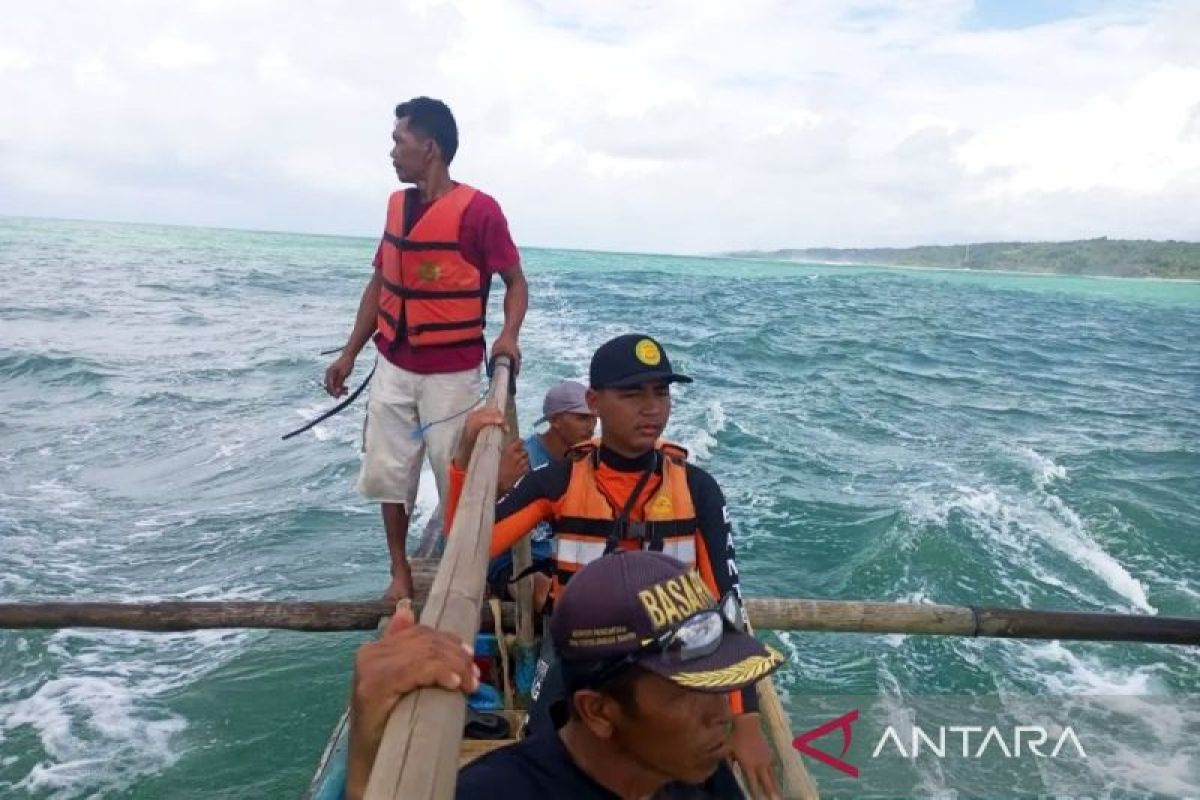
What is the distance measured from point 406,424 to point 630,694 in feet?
9.21

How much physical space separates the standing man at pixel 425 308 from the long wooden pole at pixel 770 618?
1.32ft

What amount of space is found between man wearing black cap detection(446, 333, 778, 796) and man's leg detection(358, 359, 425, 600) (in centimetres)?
107

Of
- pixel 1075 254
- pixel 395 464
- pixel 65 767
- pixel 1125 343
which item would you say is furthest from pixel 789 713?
pixel 1075 254

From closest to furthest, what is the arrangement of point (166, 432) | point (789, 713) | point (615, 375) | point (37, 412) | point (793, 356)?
1. point (615, 375)
2. point (789, 713)
3. point (166, 432)
4. point (37, 412)
5. point (793, 356)

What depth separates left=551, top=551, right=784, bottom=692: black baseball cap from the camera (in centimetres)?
159

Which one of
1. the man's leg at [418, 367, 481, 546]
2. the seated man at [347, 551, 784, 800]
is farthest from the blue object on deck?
the seated man at [347, 551, 784, 800]

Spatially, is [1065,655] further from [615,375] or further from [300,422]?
[300,422]

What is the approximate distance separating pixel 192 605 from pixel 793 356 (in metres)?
17.8

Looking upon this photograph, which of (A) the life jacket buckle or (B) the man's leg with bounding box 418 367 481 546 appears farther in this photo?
(B) the man's leg with bounding box 418 367 481 546

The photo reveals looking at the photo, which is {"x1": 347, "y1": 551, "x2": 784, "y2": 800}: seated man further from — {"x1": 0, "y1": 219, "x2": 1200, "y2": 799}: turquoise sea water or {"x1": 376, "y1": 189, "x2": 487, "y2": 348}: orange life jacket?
{"x1": 0, "y1": 219, "x2": 1200, "y2": 799}: turquoise sea water

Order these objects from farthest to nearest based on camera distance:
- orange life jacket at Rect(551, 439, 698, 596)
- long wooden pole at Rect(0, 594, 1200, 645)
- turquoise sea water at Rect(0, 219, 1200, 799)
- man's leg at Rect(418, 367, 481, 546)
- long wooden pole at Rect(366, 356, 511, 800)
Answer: turquoise sea water at Rect(0, 219, 1200, 799)
long wooden pole at Rect(0, 594, 1200, 645)
man's leg at Rect(418, 367, 481, 546)
orange life jacket at Rect(551, 439, 698, 596)
long wooden pole at Rect(366, 356, 511, 800)

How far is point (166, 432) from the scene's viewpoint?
41.7 feet

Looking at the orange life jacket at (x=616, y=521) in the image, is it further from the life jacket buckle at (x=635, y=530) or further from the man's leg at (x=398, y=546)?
the man's leg at (x=398, y=546)

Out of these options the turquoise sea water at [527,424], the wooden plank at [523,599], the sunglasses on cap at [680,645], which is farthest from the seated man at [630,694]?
the turquoise sea water at [527,424]
